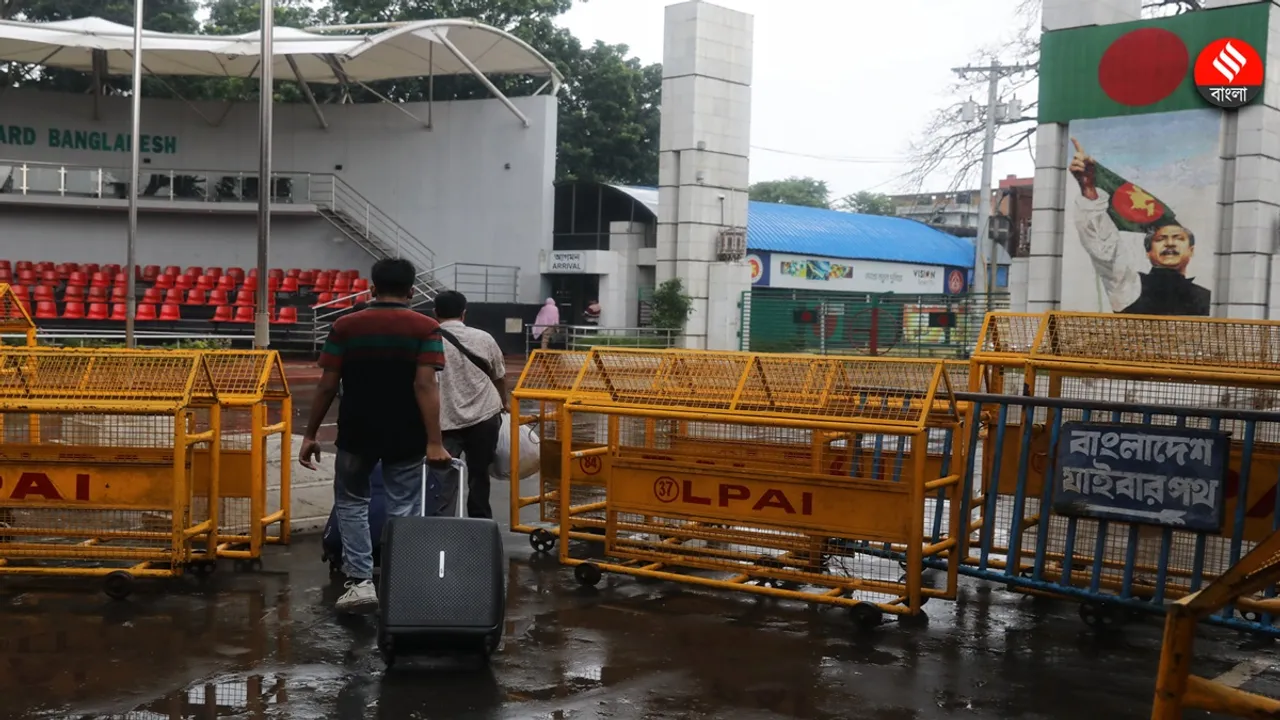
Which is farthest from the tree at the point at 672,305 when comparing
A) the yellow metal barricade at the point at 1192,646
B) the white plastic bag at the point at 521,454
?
the yellow metal barricade at the point at 1192,646

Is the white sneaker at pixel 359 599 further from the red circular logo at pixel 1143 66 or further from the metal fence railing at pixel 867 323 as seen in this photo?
the metal fence railing at pixel 867 323

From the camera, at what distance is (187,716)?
5.25m

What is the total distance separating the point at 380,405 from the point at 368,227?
28.5m

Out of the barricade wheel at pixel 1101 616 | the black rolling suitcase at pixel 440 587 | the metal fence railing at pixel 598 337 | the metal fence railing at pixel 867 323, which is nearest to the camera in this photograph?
the black rolling suitcase at pixel 440 587

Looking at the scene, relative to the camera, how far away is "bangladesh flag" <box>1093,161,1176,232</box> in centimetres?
2022

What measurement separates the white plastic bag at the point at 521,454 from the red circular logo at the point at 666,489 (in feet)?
4.38

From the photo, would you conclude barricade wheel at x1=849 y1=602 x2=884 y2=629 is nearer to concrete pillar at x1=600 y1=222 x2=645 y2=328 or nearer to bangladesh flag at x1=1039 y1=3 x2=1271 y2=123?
bangladesh flag at x1=1039 y1=3 x2=1271 y2=123

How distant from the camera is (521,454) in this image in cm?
918

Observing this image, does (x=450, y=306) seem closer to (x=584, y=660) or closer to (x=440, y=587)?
(x=440, y=587)

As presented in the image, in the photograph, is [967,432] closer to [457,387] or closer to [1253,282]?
[457,387]

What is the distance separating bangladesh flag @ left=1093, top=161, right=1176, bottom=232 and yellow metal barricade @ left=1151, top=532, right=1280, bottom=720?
17.9m

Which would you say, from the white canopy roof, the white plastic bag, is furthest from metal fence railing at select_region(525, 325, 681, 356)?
the white plastic bag

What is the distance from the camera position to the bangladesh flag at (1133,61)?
19.0m

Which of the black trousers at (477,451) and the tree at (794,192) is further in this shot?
the tree at (794,192)
